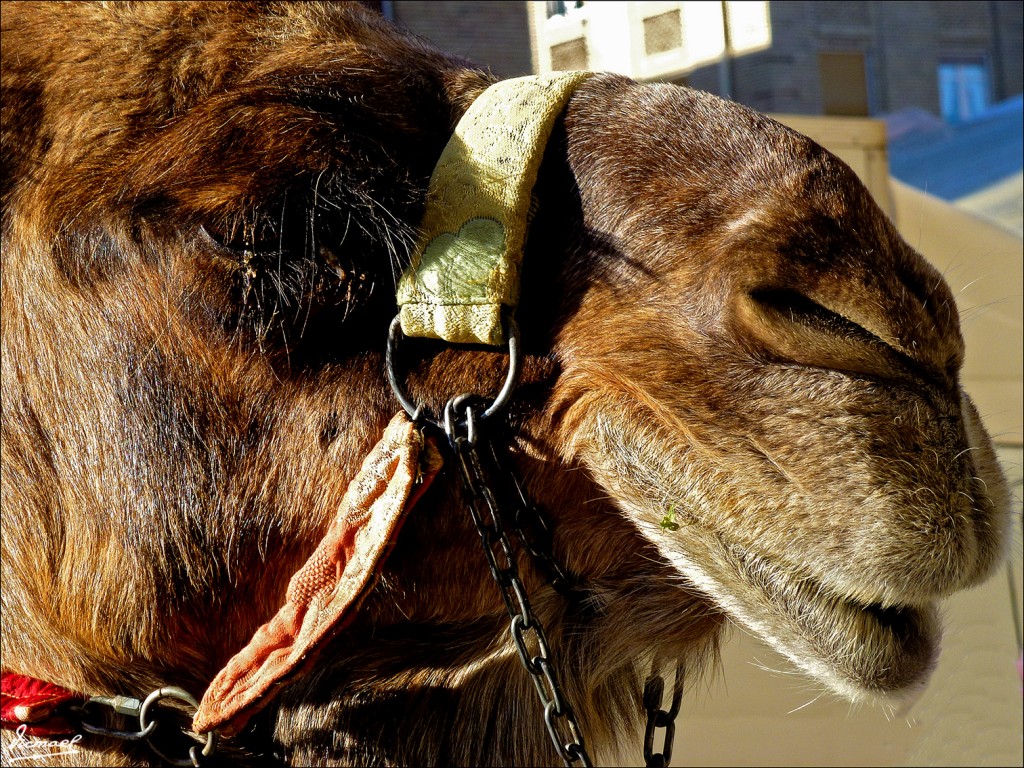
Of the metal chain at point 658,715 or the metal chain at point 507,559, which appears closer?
the metal chain at point 507,559

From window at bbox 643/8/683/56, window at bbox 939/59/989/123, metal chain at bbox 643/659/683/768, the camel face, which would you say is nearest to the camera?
the camel face

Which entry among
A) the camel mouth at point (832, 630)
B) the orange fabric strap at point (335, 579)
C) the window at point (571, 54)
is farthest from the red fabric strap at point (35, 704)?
the window at point (571, 54)

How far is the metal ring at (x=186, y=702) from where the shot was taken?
1.66 metres

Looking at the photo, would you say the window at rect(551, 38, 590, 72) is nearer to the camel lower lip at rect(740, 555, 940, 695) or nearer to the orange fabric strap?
the orange fabric strap

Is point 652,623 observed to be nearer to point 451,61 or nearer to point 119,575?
point 119,575

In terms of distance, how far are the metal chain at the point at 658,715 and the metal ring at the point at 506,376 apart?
2.02 feet

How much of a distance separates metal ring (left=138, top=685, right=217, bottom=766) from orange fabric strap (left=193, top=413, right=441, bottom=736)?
0.07m

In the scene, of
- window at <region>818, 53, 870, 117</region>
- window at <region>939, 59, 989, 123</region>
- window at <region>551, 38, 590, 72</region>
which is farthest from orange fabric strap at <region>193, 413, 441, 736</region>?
window at <region>939, 59, 989, 123</region>

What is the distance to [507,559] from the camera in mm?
1638

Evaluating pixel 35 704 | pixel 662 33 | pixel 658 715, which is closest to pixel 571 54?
pixel 662 33

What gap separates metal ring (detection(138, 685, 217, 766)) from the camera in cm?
166

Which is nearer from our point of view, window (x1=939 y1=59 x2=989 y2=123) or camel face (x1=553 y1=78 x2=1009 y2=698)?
camel face (x1=553 y1=78 x2=1009 y2=698)

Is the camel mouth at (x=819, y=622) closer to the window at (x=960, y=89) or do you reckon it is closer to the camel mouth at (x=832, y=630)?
the camel mouth at (x=832, y=630)

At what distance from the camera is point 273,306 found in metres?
1.60
